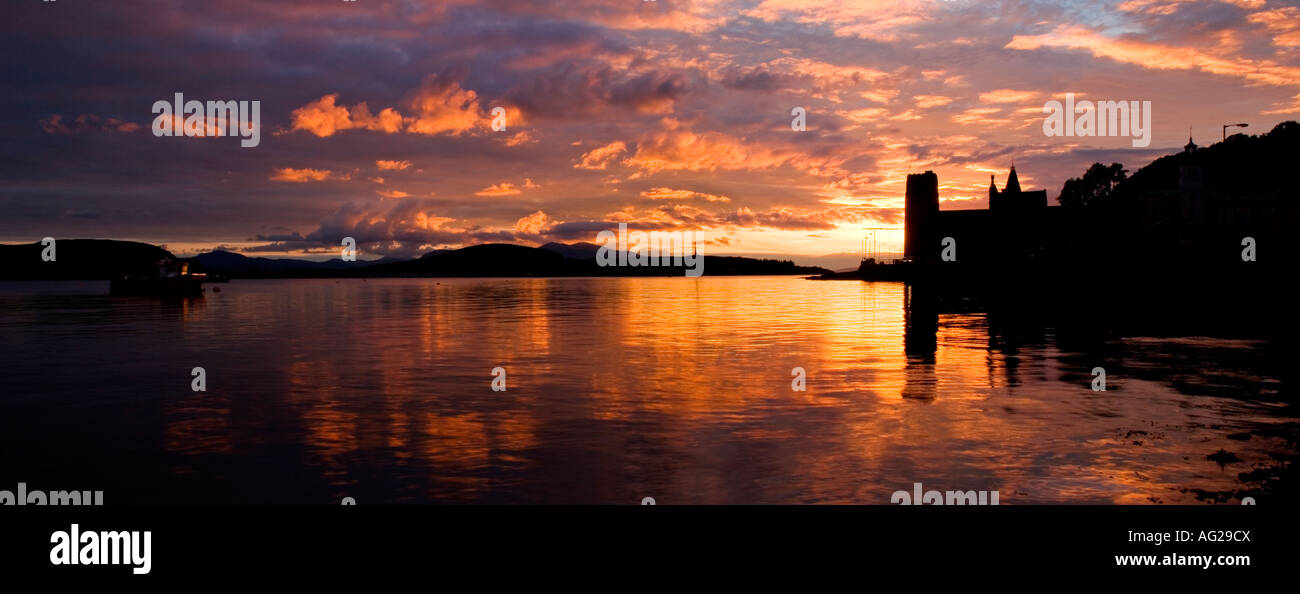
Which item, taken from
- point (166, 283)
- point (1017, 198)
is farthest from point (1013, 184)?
point (166, 283)

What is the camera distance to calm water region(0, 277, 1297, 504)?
14.0m

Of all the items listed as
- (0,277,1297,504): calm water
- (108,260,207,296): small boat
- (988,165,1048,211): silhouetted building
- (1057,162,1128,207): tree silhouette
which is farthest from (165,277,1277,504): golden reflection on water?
(988,165,1048,211): silhouetted building

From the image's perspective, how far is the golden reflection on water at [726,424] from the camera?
13953mm

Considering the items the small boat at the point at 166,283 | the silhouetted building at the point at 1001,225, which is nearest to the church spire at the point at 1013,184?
the silhouetted building at the point at 1001,225

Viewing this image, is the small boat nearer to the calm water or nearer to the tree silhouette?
the calm water

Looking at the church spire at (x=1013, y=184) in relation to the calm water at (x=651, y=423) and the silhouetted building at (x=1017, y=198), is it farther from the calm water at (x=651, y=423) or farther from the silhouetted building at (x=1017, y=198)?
the calm water at (x=651, y=423)

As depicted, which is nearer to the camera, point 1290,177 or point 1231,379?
point 1231,379

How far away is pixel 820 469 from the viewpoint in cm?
1498

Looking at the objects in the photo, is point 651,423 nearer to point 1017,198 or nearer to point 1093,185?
point 1093,185
